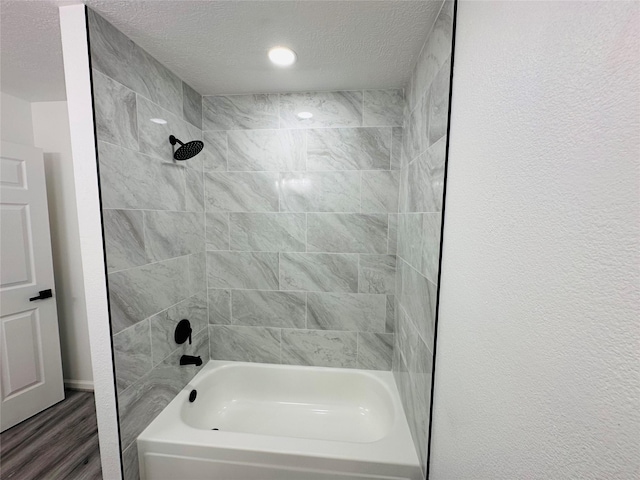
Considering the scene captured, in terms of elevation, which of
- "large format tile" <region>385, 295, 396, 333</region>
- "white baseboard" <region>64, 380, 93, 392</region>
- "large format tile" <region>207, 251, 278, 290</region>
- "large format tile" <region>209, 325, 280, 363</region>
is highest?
"large format tile" <region>207, 251, 278, 290</region>

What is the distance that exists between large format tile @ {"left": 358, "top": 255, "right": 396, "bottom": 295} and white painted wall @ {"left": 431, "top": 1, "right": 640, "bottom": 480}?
1.07 m

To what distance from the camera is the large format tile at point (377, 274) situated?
187cm

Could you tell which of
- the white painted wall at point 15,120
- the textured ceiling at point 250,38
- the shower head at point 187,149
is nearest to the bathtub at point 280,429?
the shower head at point 187,149

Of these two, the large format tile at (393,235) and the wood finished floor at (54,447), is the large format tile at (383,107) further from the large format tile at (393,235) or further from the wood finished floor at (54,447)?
the wood finished floor at (54,447)

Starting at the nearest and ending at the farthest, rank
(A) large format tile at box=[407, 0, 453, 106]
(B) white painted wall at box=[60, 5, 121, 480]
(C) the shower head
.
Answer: (A) large format tile at box=[407, 0, 453, 106], (B) white painted wall at box=[60, 5, 121, 480], (C) the shower head

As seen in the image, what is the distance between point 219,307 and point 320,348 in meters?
0.84

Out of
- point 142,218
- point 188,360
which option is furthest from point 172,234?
point 188,360

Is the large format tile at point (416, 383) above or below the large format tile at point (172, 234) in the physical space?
below

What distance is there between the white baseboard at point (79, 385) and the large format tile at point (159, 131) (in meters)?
2.17

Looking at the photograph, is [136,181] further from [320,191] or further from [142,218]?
[320,191]

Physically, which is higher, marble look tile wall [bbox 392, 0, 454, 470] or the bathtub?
marble look tile wall [bbox 392, 0, 454, 470]

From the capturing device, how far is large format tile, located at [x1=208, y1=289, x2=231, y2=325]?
6.59 feet

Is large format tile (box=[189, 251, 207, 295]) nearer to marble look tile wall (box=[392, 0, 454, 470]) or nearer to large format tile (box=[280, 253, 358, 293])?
large format tile (box=[280, 253, 358, 293])

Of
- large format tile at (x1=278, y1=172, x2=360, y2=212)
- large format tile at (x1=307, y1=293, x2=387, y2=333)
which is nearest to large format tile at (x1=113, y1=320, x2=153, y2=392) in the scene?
large format tile at (x1=307, y1=293, x2=387, y2=333)
